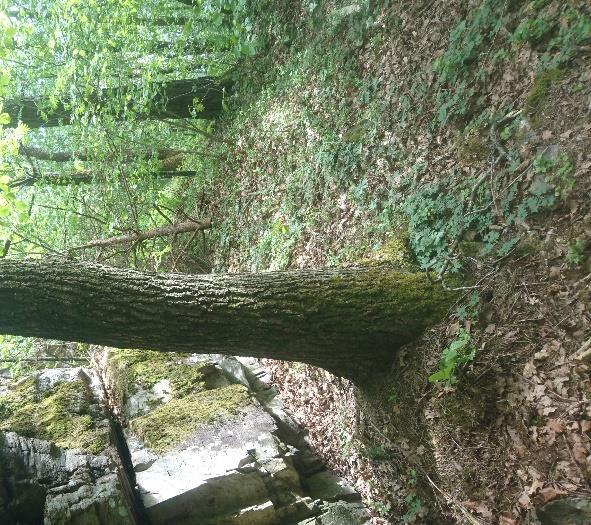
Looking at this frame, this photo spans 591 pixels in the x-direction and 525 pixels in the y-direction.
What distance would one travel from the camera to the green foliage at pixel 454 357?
10.6ft

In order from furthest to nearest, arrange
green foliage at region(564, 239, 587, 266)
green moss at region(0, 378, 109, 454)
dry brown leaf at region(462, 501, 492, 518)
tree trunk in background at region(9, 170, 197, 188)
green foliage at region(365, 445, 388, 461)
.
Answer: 1. tree trunk in background at region(9, 170, 197, 188)
2. green moss at region(0, 378, 109, 454)
3. green foliage at region(365, 445, 388, 461)
4. dry brown leaf at region(462, 501, 492, 518)
5. green foliage at region(564, 239, 587, 266)

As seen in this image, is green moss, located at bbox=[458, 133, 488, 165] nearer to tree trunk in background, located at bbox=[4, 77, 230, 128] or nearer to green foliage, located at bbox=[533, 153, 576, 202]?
green foliage, located at bbox=[533, 153, 576, 202]

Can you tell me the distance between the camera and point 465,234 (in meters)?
3.64

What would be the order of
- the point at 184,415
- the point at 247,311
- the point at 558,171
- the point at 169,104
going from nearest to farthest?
the point at 558,171 < the point at 247,311 < the point at 184,415 < the point at 169,104

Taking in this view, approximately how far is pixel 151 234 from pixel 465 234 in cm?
569

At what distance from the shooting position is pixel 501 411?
3113mm

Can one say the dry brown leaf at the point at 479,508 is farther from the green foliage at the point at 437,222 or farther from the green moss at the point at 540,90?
the green moss at the point at 540,90

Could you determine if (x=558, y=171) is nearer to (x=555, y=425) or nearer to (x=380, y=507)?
(x=555, y=425)

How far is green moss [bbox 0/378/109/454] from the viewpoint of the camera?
4.59 metres

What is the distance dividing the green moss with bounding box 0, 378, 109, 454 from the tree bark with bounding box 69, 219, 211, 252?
2.68m

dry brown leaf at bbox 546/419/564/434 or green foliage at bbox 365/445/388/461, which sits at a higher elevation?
green foliage at bbox 365/445/388/461

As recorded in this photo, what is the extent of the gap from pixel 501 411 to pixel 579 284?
35.6 inches

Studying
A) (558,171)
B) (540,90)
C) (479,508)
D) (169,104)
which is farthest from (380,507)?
(169,104)

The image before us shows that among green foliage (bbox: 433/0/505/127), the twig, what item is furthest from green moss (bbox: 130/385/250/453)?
green foliage (bbox: 433/0/505/127)
